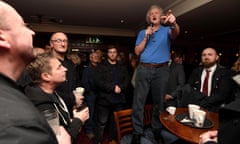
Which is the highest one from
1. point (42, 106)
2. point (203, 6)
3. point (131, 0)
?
point (131, 0)

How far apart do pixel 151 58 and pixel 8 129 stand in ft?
5.04

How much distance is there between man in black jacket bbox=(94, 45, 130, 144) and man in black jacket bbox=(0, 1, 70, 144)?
1.79 metres

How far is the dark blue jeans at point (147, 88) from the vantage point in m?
1.82

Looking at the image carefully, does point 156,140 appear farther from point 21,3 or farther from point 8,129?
point 21,3

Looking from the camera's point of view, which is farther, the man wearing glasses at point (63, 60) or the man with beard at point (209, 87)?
the man with beard at point (209, 87)

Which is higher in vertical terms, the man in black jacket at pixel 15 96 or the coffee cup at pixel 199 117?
the man in black jacket at pixel 15 96

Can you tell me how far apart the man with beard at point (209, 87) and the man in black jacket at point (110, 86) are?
0.84 metres

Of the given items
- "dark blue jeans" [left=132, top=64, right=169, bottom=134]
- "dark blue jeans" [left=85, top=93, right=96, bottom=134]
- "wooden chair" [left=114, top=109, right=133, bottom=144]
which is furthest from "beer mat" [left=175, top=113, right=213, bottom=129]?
"dark blue jeans" [left=85, top=93, right=96, bottom=134]

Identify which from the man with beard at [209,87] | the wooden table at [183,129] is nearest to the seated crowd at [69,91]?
the man with beard at [209,87]

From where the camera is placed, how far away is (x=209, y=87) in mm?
2465

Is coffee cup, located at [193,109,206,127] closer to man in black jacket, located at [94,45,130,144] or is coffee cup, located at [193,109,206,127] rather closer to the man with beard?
the man with beard

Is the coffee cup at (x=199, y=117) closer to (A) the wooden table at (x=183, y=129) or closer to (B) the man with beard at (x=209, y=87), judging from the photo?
(A) the wooden table at (x=183, y=129)

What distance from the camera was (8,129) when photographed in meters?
0.41

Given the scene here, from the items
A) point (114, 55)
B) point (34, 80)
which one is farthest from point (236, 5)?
point (34, 80)
